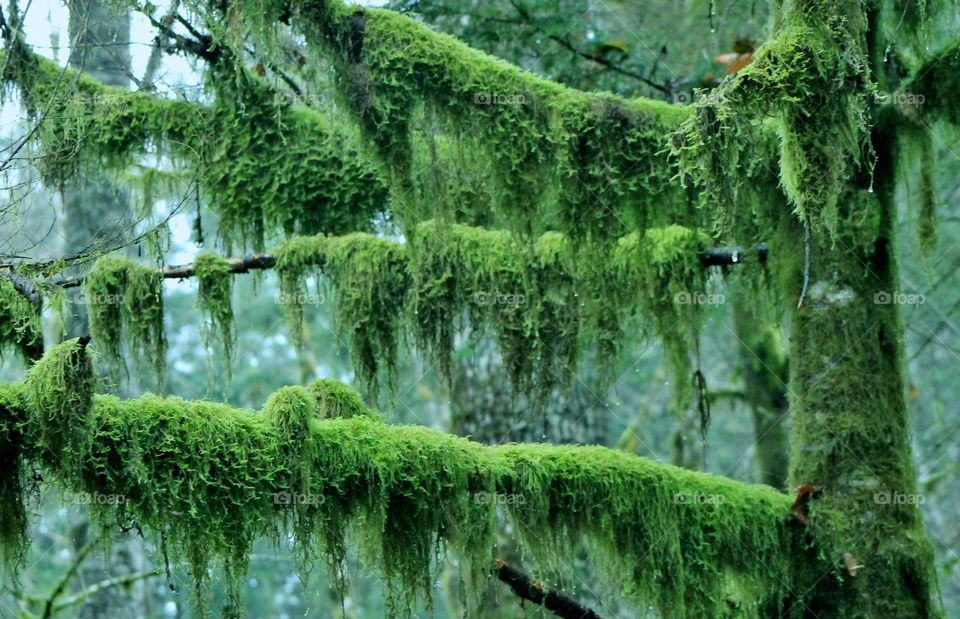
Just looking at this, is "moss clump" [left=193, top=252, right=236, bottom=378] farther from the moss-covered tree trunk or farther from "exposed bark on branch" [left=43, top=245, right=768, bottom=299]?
the moss-covered tree trunk

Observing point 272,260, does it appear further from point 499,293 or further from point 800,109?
point 800,109

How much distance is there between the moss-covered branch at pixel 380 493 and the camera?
4.09 m

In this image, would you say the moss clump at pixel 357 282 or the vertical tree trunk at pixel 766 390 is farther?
the vertical tree trunk at pixel 766 390

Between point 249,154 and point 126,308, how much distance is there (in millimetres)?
1229

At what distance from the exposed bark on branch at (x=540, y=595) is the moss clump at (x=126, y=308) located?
2459mm

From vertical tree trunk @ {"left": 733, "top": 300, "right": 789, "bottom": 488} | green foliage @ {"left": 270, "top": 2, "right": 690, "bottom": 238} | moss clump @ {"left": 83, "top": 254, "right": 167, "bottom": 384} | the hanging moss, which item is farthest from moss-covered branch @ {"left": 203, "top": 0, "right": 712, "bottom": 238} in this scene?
vertical tree trunk @ {"left": 733, "top": 300, "right": 789, "bottom": 488}

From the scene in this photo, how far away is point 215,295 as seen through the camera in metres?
6.89

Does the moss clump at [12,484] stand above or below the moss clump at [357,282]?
below

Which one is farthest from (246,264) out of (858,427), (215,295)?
(858,427)

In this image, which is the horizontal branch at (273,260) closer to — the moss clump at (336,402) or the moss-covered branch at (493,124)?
the moss-covered branch at (493,124)

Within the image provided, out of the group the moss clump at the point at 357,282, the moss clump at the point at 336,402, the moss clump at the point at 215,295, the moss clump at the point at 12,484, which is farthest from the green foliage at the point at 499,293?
the moss clump at the point at 12,484

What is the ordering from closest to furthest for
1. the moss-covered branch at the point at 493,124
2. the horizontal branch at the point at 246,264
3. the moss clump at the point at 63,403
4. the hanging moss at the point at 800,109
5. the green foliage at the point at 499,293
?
1. the moss clump at the point at 63,403
2. the hanging moss at the point at 800,109
3. the moss-covered branch at the point at 493,124
4. the green foliage at the point at 499,293
5. the horizontal branch at the point at 246,264

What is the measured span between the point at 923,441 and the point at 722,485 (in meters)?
11.5

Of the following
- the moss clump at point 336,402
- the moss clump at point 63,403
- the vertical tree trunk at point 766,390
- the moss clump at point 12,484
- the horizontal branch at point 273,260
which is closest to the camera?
the moss clump at point 63,403
